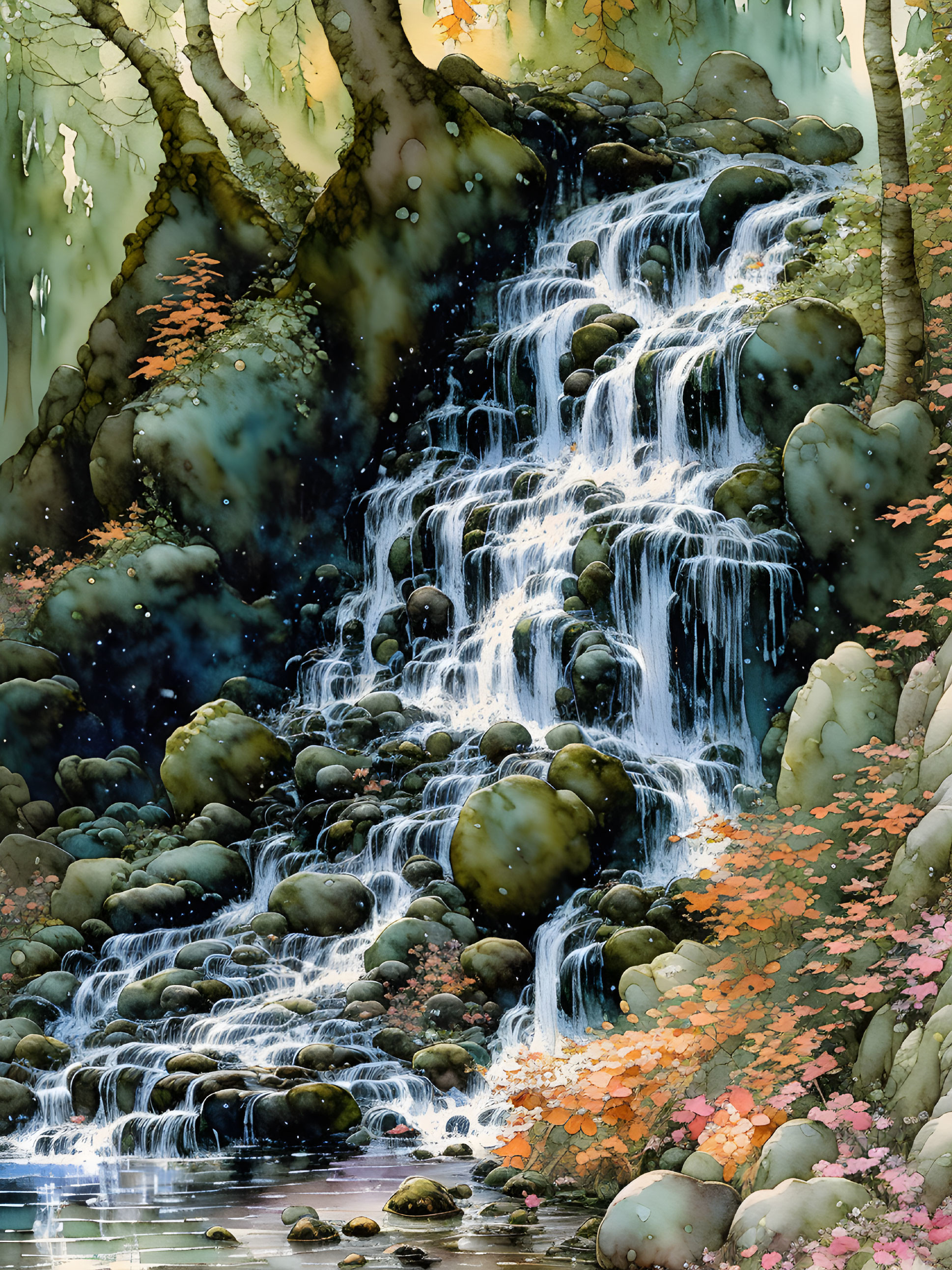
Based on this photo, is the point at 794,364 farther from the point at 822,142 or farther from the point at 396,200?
the point at 822,142

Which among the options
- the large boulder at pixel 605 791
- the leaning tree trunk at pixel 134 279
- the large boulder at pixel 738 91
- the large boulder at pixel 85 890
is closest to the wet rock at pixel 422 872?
the large boulder at pixel 605 791

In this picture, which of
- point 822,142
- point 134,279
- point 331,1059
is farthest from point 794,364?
point 134,279

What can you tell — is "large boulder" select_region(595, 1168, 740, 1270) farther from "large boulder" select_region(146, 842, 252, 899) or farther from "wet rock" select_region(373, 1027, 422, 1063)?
"large boulder" select_region(146, 842, 252, 899)

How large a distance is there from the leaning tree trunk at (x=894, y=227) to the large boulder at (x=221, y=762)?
17.7 ft

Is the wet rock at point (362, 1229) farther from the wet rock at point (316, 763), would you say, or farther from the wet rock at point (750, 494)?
the wet rock at point (750, 494)

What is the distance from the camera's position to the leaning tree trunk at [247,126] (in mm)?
12781

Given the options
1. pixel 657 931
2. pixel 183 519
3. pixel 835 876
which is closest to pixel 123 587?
pixel 183 519

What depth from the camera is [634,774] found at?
812 centimetres

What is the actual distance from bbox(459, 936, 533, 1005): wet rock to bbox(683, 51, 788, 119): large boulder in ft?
31.3

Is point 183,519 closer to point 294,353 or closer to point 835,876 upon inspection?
point 294,353

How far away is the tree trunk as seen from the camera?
1278 cm

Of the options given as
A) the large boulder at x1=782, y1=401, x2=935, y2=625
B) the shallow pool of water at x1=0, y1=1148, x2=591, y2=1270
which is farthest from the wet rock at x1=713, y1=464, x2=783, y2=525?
the shallow pool of water at x1=0, y1=1148, x2=591, y2=1270

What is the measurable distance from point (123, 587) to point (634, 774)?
5.18 meters

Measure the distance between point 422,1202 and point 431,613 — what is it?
5.43 meters
